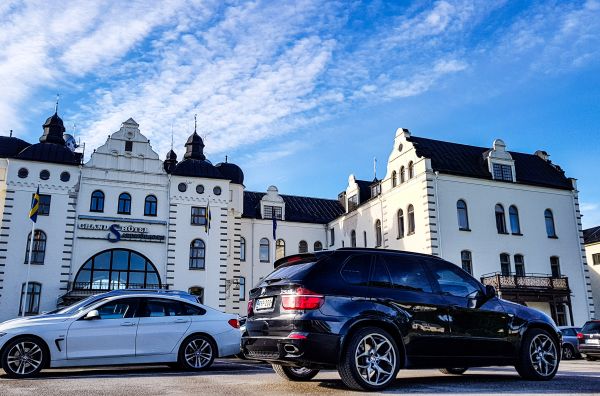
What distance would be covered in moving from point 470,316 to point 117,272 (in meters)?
29.1

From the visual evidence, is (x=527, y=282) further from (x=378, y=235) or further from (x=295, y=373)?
(x=295, y=373)

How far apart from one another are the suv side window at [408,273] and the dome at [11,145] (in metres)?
33.2

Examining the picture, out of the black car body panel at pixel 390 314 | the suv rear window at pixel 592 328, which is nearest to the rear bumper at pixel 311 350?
the black car body panel at pixel 390 314

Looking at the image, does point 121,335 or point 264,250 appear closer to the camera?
point 121,335

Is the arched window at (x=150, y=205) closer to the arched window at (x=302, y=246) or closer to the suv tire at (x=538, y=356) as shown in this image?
the arched window at (x=302, y=246)

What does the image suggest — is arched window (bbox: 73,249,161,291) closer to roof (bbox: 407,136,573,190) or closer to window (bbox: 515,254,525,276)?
roof (bbox: 407,136,573,190)

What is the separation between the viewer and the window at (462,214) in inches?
1245

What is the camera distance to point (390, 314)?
23.1 feet

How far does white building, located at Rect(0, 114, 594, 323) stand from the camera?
103 feet

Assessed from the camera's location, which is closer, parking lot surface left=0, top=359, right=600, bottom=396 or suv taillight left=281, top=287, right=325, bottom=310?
parking lot surface left=0, top=359, right=600, bottom=396

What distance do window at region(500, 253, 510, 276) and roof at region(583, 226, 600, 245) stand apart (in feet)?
61.3

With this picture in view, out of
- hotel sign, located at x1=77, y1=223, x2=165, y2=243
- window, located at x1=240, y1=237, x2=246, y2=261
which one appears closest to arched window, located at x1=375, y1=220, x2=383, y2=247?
window, located at x1=240, y1=237, x2=246, y2=261

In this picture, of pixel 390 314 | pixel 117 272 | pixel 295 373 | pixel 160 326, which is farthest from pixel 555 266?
pixel 390 314

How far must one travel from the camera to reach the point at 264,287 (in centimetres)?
761
